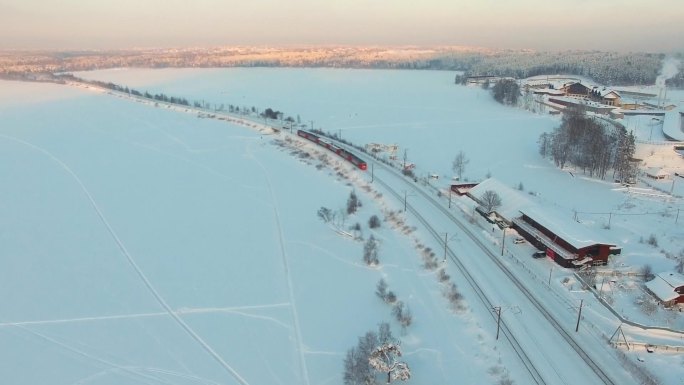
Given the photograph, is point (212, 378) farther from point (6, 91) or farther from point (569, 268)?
point (6, 91)

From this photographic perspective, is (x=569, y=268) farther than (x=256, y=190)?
No

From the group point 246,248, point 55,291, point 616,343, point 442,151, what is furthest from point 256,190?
point 616,343

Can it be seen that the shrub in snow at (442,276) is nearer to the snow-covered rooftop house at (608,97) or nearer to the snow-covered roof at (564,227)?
the snow-covered roof at (564,227)

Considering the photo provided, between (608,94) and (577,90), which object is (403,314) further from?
(577,90)

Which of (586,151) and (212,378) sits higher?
(586,151)

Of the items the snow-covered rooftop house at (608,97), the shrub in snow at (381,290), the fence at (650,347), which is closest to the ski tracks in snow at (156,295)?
the shrub in snow at (381,290)

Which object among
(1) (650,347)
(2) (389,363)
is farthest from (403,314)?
(1) (650,347)

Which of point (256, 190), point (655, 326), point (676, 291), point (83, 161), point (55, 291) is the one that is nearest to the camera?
point (655, 326)
